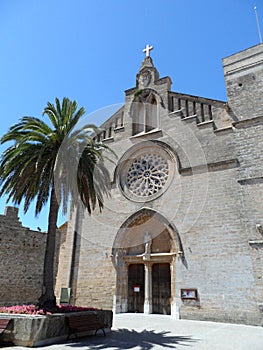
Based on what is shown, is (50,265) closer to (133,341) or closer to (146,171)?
(133,341)

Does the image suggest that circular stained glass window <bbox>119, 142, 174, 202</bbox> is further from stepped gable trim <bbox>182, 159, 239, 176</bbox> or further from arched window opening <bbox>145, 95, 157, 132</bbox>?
arched window opening <bbox>145, 95, 157, 132</bbox>

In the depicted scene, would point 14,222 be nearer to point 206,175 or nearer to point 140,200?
point 140,200

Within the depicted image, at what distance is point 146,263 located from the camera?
1367 centimetres

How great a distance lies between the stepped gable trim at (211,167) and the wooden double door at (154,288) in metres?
4.81

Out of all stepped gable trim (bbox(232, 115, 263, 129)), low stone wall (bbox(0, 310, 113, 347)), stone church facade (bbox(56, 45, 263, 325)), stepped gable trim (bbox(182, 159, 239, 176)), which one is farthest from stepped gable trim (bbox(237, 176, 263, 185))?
low stone wall (bbox(0, 310, 113, 347))

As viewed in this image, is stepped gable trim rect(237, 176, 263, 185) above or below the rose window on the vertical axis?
below

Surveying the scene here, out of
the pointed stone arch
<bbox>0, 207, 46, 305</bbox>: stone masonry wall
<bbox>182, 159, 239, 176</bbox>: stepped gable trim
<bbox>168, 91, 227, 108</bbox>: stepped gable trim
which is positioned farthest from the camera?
the pointed stone arch

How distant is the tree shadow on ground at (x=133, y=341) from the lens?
6211 mm

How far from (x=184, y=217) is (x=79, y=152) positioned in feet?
20.7

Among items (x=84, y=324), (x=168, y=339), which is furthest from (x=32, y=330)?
(x=168, y=339)

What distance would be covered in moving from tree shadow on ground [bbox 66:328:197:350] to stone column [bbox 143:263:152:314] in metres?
4.79

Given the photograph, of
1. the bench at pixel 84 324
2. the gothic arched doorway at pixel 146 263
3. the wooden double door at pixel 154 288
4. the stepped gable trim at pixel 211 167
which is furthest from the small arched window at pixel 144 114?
the bench at pixel 84 324

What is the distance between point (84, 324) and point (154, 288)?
6.76 m

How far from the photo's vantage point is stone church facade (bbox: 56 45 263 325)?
37.2ft
